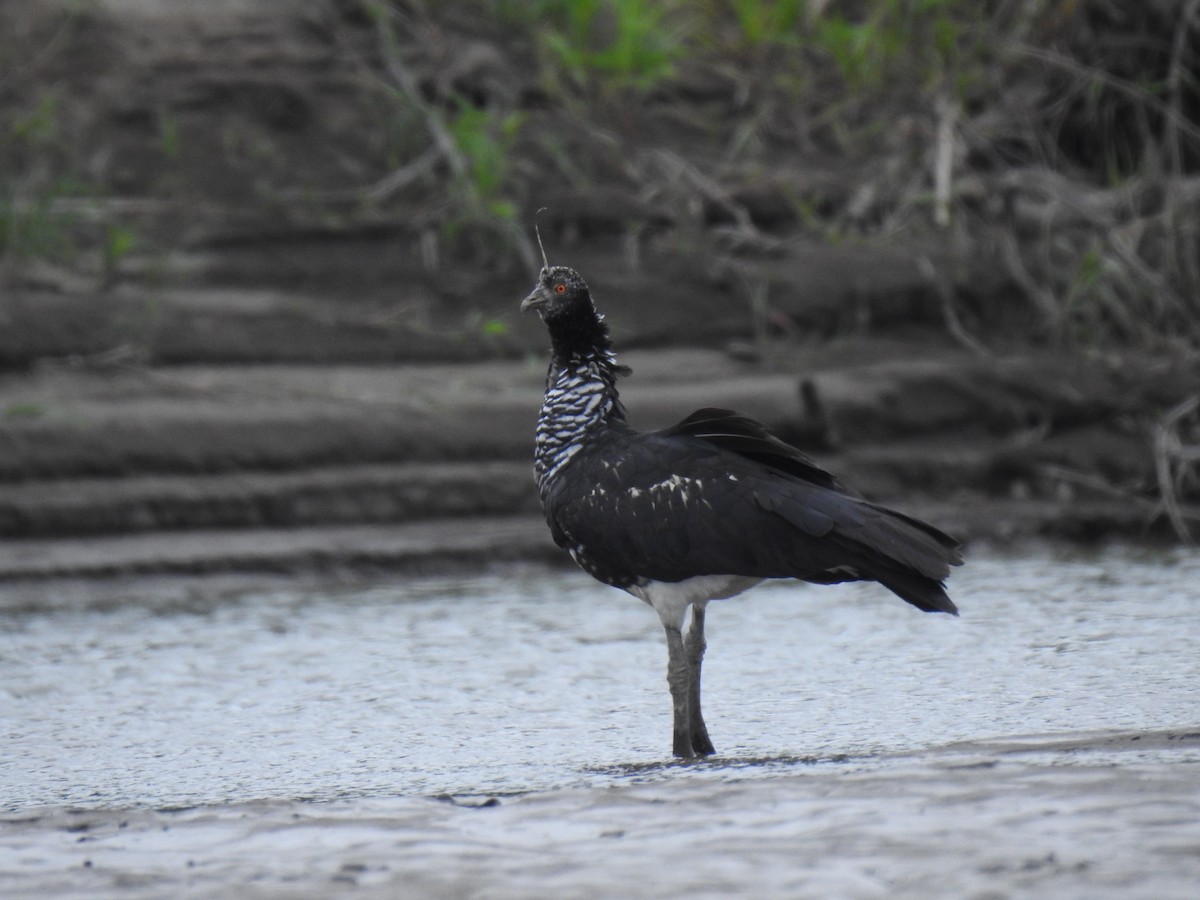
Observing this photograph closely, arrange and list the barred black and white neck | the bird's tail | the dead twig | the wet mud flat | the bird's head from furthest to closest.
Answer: the dead twig
the bird's head
the barred black and white neck
the bird's tail
the wet mud flat

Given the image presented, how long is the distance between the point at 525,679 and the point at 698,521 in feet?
3.63

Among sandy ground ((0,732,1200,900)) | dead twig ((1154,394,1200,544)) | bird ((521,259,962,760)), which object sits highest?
dead twig ((1154,394,1200,544))

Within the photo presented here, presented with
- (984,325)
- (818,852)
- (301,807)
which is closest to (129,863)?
(301,807)

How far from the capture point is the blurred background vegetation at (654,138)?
27.9 feet

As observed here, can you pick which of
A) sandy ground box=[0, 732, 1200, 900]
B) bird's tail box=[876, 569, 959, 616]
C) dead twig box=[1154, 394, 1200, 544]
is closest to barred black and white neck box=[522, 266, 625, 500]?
bird's tail box=[876, 569, 959, 616]

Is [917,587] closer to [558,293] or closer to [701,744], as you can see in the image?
[701,744]

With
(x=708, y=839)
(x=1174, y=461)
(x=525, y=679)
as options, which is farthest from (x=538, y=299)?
(x=1174, y=461)

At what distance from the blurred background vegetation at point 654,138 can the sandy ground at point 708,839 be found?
16.6ft

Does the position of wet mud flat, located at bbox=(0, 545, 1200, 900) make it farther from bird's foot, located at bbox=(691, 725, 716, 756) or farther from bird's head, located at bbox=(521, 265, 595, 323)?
bird's head, located at bbox=(521, 265, 595, 323)

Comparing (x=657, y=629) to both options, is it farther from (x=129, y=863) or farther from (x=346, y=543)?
(x=129, y=863)

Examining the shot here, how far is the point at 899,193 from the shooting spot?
361 inches

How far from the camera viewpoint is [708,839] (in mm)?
3041

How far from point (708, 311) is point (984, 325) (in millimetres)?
1440

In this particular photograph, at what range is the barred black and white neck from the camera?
15.2 feet
